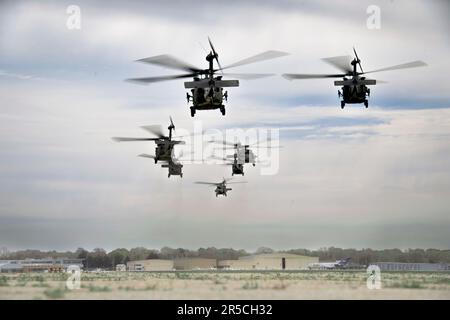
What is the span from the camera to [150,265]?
39.9m

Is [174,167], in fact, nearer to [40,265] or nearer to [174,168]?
[174,168]

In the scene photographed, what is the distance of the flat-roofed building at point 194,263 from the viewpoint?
38.2 meters

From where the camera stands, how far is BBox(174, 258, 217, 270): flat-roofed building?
125ft

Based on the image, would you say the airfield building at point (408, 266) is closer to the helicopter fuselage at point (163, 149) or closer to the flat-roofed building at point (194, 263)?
the flat-roofed building at point (194, 263)

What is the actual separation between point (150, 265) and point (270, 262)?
7.15m

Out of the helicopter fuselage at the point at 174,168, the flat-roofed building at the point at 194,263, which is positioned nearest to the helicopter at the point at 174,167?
the helicopter fuselage at the point at 174,168

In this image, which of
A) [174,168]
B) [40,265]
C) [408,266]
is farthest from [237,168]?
[408,266]

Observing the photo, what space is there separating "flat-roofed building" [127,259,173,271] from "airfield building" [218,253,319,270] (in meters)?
2.93

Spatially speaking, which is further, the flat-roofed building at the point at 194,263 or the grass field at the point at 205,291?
the flat-roofed building at the point at 194,263

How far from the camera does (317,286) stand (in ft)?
88.1

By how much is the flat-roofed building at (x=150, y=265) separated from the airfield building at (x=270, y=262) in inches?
115

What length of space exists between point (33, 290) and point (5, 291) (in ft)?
2.73
